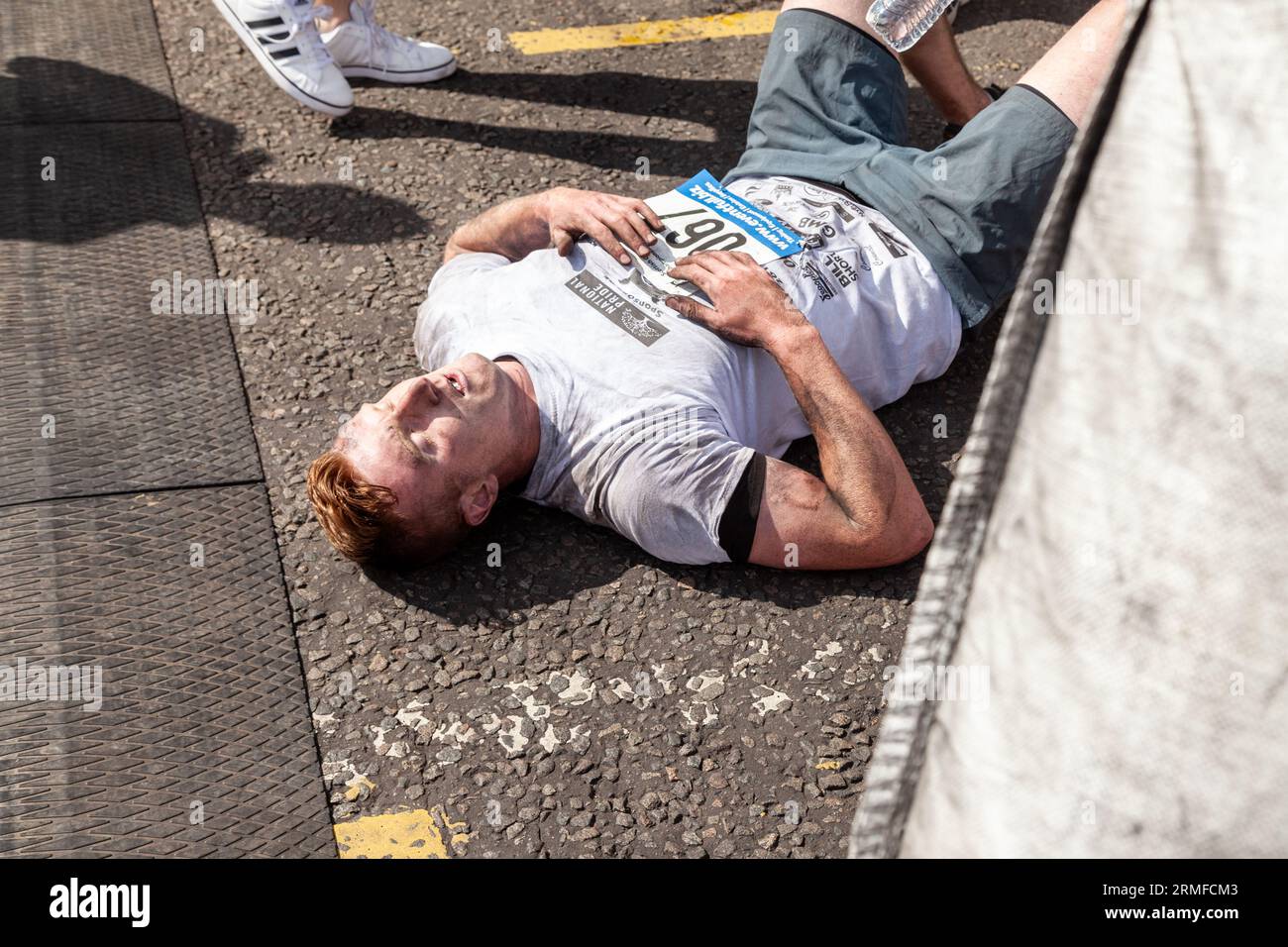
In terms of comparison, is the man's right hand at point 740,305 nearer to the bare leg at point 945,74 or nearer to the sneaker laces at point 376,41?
the bare leg at point 945,74

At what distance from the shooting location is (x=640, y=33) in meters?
4.74

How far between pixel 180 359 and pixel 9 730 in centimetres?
126

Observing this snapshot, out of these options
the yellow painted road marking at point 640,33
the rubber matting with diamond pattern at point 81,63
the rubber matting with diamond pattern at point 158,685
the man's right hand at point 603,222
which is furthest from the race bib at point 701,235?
the rubber matting with diamond pattern at point 81,63

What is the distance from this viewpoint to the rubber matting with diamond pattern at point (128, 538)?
2.33 metres

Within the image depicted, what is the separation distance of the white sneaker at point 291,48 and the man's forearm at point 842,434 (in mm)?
2201

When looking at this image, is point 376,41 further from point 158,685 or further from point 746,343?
point 158,685

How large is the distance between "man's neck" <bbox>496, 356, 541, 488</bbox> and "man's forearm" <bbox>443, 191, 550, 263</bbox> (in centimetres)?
56

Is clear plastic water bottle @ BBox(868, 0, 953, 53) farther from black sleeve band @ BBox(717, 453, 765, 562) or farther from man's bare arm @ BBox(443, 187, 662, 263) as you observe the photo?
black sleeve band @ BBox(717, 453, 765, 562)

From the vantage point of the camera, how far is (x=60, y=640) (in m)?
2.57

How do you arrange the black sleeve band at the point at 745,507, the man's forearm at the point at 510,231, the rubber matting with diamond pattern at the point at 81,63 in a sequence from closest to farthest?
the black sleeve band at the point at 745,507 → the man's forearm at the point at 510,231 → the rubber matting with diamond pattern at the point at 81,63

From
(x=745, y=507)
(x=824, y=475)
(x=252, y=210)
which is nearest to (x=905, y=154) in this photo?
(x=824, y=475)

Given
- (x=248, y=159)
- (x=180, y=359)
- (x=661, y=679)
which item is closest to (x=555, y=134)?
(x=248, y=159)

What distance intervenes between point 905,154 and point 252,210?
2.20 meters

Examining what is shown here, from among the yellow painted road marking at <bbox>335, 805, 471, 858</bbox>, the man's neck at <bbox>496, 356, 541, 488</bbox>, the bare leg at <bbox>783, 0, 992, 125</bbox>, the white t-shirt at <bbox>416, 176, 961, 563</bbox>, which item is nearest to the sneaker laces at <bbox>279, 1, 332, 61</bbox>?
the white t-shirt at <bbox>416, 176, 961, 563</bbox>
